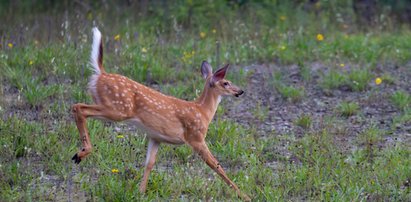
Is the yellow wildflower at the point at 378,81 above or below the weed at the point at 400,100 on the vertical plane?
below

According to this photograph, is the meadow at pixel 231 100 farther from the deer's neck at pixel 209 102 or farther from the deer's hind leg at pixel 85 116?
the deer's neck at pixel 209 102

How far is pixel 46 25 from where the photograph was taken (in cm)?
1238

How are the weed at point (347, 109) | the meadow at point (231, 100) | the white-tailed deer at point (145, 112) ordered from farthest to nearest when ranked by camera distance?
the weed at point (347, 109)
the meadow at point (231, 100)
the white-tailed deer at point (145, 112)

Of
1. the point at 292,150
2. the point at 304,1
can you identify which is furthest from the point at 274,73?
the point at 304,1

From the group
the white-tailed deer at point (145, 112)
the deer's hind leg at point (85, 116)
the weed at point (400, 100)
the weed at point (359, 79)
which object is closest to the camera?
the deer's hind leg at point (85, 116)

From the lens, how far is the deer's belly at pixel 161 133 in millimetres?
7262

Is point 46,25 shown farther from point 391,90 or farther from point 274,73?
point 391,90

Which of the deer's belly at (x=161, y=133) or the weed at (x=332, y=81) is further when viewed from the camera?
the weed at (x=332, y=81)

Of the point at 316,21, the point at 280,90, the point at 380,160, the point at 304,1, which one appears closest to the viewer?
the point at 380,160

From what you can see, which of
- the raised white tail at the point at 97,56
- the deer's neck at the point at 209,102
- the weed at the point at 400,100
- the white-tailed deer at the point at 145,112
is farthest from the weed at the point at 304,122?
the raised white tail at the point at 97,56

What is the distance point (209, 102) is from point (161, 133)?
66 centimetres

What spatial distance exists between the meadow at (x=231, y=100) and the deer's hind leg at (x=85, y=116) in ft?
1.14

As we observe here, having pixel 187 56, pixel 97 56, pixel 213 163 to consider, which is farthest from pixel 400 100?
pixel 97 56

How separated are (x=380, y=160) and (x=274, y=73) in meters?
3.00
